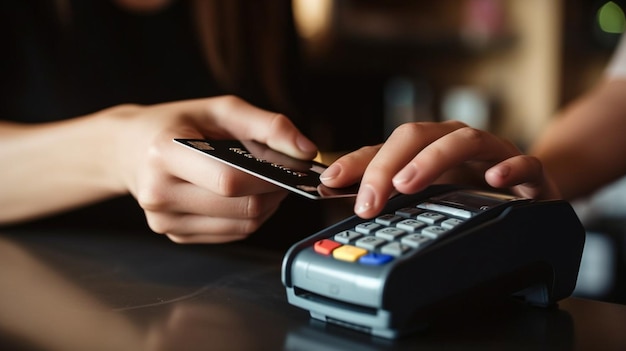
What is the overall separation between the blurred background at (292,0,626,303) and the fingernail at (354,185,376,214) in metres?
1.83

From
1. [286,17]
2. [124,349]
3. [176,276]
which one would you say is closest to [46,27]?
[286,17]

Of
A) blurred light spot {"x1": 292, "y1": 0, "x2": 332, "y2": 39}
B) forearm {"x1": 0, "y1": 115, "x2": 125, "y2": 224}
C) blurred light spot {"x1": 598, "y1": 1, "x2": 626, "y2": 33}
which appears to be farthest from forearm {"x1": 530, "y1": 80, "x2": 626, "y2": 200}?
blurred light spot {"x1": 598, "y1": 1, "x2": 626, "y2": 33}

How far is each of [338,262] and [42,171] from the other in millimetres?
450

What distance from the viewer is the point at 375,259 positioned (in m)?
0.34

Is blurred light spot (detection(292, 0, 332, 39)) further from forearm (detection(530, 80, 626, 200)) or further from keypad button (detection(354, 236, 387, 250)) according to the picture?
keypad button (detection(354, 236, 387, 250))

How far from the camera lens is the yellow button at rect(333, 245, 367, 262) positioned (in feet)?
1.15

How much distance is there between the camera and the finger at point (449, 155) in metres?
0.39

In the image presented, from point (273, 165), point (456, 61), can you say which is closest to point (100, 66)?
point (273, 165)

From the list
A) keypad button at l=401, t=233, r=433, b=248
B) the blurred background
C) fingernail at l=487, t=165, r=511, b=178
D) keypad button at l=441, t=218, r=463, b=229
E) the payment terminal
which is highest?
fingernail at l=487, t=165, r=511, b=178

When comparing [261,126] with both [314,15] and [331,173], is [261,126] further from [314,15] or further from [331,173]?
[314,15]

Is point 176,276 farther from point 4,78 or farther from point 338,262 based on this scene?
point 4,78

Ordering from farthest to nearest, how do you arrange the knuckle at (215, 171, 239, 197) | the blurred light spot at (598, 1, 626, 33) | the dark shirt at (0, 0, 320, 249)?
the blurred light spot at (598, 1, 626, 33) → the dark shirt at (0, 0, 320, 249) → the knuckle at (215, 171, 239, 197)

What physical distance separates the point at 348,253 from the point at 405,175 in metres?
0.06

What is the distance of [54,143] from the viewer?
26.1 inches
